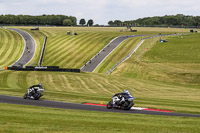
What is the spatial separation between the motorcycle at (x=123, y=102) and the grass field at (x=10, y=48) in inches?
2580

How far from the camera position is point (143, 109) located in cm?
2928

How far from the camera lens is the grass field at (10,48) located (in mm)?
95625

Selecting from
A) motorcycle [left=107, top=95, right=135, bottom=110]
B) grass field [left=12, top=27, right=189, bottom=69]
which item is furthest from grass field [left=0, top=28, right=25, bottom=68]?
motorcycle [left=107, top=95, right=135, bottom=110]

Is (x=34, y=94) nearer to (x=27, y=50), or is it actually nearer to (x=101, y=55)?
(x=101, y=55)

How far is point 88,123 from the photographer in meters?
→ 21.1

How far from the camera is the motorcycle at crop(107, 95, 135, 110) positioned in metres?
28.2

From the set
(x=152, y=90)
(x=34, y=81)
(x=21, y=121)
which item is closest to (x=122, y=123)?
(x=21, y=121)

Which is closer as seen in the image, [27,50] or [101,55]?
[101,55]

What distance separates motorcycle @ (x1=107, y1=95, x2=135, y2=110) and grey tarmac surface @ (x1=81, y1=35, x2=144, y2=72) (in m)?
51.1

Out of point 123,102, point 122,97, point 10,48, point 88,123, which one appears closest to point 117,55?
point 10,48

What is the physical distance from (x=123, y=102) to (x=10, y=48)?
87360 mm

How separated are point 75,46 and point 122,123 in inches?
3433

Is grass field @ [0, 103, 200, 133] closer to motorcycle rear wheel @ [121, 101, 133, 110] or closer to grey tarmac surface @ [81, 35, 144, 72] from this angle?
motorcycle rear wheel @ [121, 101, 133, 110]

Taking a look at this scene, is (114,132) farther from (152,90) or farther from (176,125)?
(152,90)
